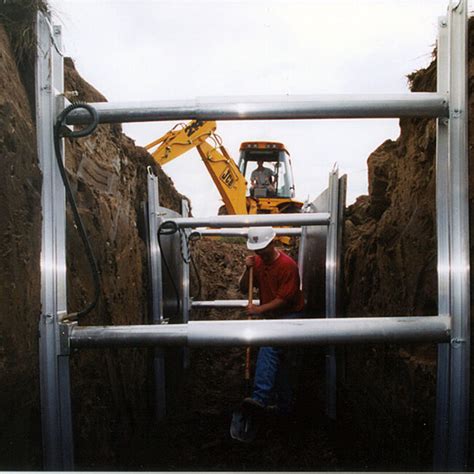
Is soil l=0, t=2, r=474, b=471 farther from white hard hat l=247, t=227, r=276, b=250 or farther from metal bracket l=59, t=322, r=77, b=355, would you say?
white hard hat l=247, t=227, r=276, b=250

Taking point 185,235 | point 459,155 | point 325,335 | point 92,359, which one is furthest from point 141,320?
point 459,155

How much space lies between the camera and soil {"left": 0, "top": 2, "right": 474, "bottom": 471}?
1.54 metres

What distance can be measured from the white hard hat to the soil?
2.36 ft

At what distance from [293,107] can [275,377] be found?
2944mm

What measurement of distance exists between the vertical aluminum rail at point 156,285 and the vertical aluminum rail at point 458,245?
2521 mm

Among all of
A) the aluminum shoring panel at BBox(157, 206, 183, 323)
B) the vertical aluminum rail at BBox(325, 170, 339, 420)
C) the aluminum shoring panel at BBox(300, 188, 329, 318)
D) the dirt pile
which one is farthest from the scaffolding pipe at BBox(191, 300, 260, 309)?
the vertical aluminum rail at BBox(325, 170, 339, 420)

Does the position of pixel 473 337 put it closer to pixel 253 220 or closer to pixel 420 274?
pixel 420 274

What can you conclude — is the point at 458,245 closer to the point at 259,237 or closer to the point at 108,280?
the point at 108,280

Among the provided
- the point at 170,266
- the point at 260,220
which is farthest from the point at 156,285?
the point at 260,220

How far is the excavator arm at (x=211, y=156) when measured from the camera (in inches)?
348

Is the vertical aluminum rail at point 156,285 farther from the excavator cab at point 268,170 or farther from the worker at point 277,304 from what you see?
the excavator cab at point 268,170

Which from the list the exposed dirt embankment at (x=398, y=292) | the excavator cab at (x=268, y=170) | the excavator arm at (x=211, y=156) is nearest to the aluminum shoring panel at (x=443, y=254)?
the exposed dirt embankment at (x=398, y=292)

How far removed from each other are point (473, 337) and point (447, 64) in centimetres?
98

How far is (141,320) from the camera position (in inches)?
134
